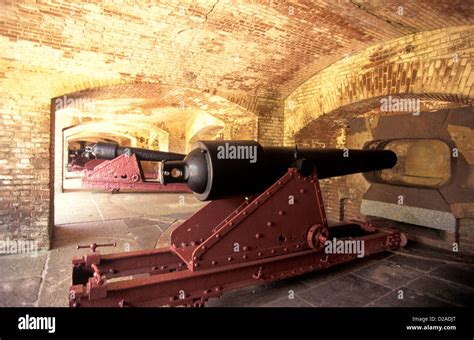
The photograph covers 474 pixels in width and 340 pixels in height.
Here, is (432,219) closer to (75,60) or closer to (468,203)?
(468,203)

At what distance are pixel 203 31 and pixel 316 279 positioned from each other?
3764mm

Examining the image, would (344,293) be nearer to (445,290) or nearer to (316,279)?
(316,279)

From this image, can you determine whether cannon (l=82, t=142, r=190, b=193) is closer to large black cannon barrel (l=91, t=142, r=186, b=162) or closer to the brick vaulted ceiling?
large black cannon barrel (l=91, t=142, r=186, b=162)

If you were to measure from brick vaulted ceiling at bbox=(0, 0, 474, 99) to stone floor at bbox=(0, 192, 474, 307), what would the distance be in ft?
9.38

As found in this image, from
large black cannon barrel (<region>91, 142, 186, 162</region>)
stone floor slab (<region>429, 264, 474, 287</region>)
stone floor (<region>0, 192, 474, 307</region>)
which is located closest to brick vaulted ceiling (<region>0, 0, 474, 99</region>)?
large black cannon barrel (<region>91, 142, 186, 162</region>)

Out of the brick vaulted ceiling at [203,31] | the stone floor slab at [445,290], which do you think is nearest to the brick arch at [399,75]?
the brick vaulted ceiling at [203,31]

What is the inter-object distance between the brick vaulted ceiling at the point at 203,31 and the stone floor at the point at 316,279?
9.38 ft

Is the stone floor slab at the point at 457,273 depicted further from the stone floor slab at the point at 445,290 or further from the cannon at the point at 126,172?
the cannon at the point at 126,172

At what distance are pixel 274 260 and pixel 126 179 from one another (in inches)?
220

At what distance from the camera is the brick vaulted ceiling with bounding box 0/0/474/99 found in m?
3.70

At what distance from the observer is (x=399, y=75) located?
4457mm

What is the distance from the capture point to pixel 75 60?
4613mm

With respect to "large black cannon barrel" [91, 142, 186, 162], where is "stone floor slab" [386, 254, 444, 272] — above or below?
below

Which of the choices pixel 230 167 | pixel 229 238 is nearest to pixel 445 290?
pixel 229 238
